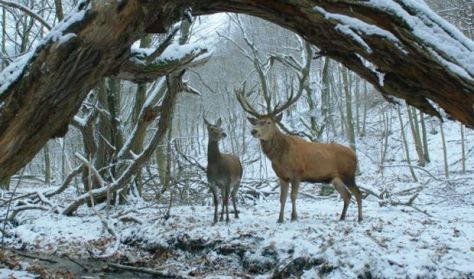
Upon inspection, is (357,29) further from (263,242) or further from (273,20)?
(263,242)

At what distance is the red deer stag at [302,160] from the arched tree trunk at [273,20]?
5073mm

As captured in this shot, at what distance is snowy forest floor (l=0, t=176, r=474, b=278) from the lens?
6215mm

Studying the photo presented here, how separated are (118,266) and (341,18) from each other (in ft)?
16.6

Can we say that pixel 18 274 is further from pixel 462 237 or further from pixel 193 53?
pixel 462 237

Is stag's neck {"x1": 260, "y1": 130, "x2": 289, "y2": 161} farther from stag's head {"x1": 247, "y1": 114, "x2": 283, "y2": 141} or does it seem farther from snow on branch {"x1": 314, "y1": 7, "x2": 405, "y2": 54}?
snow on branch {"x1": 314, "y1": 7, "x2": 405, "y2": 54}

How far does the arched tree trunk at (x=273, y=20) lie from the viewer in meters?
3.48

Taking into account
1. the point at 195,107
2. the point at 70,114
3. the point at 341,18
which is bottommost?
→ the point at 70,114

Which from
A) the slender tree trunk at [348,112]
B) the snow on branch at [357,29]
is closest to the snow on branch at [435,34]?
the snow on branch at [357,29]

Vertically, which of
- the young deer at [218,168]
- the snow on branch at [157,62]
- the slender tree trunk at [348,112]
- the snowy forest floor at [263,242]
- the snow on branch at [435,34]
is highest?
the slender tree trunk at [348,112]

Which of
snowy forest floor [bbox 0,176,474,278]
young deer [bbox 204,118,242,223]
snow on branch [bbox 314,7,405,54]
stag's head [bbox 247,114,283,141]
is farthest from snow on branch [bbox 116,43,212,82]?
young deer [bbox 204,118,242,223]

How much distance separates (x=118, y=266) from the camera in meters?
7.31

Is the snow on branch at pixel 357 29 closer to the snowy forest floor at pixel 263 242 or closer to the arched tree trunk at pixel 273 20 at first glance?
the arched tree trunk at pixel 273 20

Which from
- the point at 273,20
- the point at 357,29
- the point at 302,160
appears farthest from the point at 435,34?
the point at 302,160

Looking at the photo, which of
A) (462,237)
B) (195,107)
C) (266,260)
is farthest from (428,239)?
(195,107)
